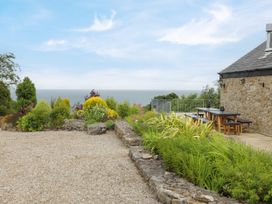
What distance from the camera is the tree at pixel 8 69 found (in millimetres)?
20766

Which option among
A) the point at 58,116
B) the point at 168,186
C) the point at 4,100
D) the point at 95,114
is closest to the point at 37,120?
the point at 58,116

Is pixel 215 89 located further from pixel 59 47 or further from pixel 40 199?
pixel 40 199

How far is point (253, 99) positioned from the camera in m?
13.3

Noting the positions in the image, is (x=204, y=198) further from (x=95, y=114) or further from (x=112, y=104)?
(x=112, y=104)

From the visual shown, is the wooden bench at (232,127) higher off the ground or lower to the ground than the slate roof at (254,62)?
lower

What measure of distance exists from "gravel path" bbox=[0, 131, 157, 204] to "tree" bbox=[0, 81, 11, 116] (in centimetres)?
878

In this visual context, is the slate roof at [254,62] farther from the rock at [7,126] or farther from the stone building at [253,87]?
the rock at [7,126]

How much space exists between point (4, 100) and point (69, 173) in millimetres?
13881

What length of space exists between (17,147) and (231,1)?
902 cm

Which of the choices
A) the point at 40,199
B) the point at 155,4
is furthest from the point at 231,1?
the point at 40,199

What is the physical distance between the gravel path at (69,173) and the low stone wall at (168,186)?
18 cm

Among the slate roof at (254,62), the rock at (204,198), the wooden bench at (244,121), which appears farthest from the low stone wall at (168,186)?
the slate roof at (254,62)

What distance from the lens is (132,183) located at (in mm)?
5645

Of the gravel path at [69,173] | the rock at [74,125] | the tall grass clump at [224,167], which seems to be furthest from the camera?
the rock at [74,125]
